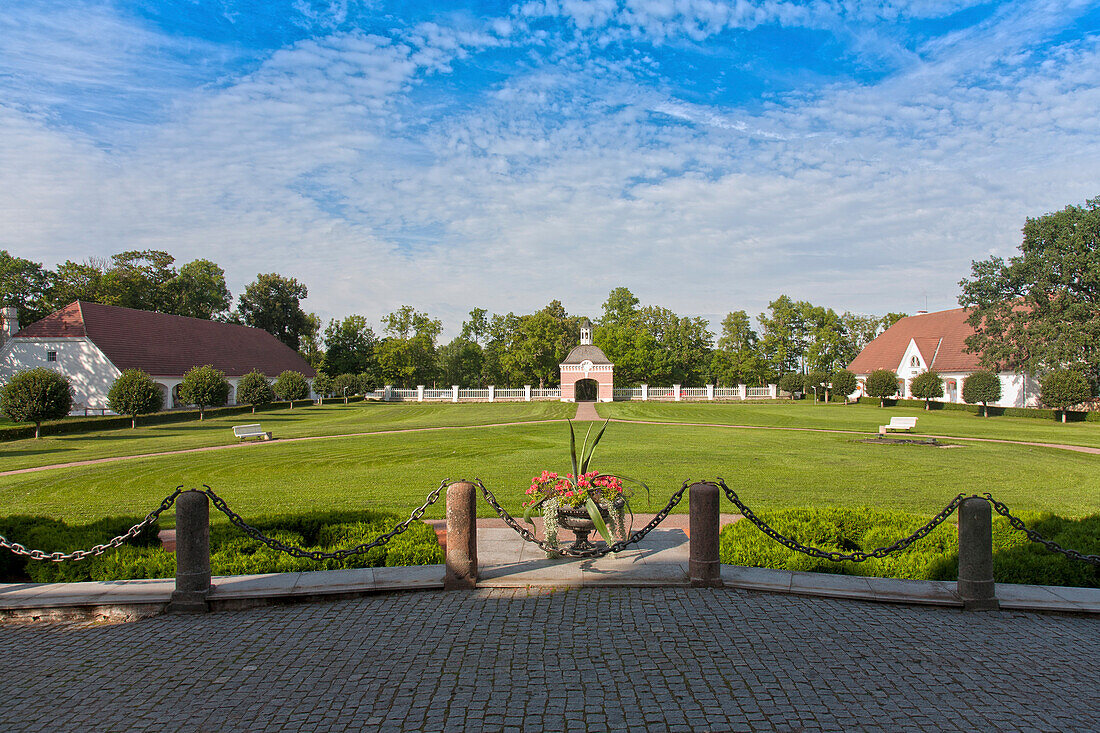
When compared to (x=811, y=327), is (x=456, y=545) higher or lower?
lower

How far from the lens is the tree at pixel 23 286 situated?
173 feet

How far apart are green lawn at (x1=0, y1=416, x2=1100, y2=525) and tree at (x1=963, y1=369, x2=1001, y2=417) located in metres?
24.0

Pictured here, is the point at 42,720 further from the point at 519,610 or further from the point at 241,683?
the point at 519,610

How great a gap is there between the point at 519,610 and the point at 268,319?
7660 cm

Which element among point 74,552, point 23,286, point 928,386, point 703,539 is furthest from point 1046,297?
point 23,286

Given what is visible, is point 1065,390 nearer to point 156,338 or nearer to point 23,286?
point 156,338

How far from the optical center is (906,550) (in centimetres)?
740

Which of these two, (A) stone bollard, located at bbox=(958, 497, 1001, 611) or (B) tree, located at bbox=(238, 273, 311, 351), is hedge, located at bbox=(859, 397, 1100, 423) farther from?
(B) tree, located at bbox=(238, 273, 311, 351)

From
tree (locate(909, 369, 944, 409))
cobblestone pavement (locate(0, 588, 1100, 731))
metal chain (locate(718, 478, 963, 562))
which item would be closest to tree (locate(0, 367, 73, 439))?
cobblestone pavement (locate(0, 588, 1100, 731))

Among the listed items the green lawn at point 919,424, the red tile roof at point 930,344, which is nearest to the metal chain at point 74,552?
the green lawn at point 919,424

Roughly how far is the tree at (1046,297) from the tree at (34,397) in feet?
180

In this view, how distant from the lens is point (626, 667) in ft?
15.6

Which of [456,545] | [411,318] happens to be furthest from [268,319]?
[456,545]

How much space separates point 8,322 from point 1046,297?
76.6 meters
